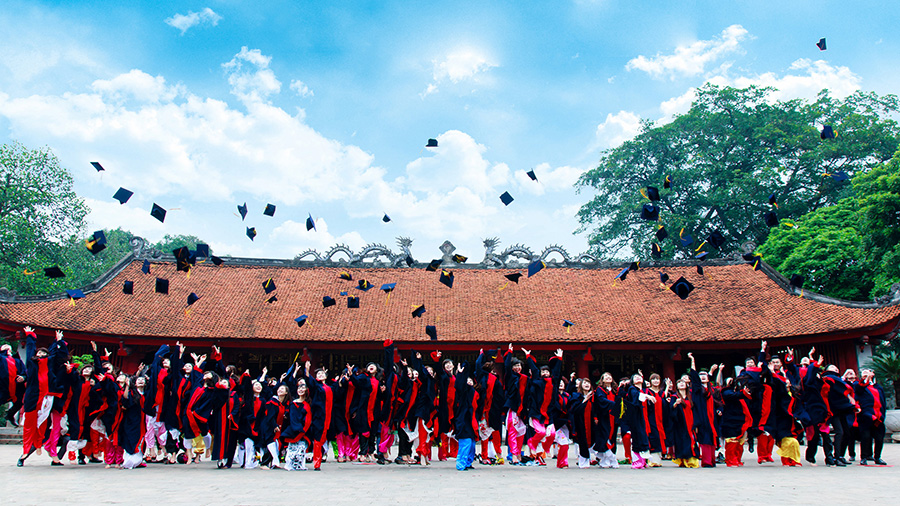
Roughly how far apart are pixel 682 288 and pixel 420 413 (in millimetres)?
11593

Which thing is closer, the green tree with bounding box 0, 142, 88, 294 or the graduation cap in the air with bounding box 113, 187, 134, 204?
the graduation cap in the air with bounding box 113, 187, 134, 204

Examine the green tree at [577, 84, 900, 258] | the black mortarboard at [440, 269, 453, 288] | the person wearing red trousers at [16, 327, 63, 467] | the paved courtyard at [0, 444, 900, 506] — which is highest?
the green tree at [577, 84, 900, 258]

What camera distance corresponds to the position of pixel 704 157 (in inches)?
1310

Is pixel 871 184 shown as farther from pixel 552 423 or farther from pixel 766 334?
pixel 552 423

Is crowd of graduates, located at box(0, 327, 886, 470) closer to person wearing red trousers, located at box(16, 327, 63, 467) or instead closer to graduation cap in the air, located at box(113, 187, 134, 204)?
person wearing red trousers, located at box(16, 327, 63, 467)

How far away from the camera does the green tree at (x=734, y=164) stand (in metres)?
30.8

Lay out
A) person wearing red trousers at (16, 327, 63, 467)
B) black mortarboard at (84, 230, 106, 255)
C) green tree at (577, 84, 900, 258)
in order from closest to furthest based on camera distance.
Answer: person wearing red trousers at (16, 327, 63, 467) → black mortarboard at (84, 230, 106, 255) → green tree at (577, 84, 900, 258)

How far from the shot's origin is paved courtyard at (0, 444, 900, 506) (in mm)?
5262

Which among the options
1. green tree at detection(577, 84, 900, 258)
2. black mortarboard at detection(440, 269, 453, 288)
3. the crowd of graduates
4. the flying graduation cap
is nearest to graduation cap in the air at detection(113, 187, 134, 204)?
the flying graduation cap

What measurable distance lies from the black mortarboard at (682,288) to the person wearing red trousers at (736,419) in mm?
9405

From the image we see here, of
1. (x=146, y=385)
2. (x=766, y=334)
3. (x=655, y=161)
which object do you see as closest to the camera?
(x=146, y=385)

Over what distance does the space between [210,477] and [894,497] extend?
7.14 meters

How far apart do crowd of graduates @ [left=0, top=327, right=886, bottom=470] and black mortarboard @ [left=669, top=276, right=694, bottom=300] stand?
9050mm

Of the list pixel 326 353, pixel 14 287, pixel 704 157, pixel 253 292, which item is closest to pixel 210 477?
pixel 326 353
